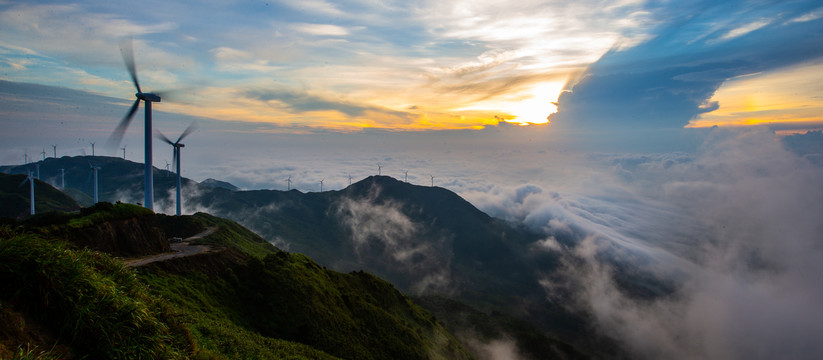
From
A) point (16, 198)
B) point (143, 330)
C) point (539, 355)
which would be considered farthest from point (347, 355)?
point (16, 198)

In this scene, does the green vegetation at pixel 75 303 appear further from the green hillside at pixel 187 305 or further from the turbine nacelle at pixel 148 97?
the turbine nacelle at pixel 148 97

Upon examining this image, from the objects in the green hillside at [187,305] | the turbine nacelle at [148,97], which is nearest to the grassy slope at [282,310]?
the green hillside at [187,305]

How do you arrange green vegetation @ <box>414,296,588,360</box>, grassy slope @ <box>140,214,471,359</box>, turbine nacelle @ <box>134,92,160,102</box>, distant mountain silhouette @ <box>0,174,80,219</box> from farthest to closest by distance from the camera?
distant mountain silhouette @ <box>0,174,80,219</box> < green vegetation @ <box>414,296,588,360</box> < turbine nacelle @ <box>134,92,160,102</box> < grassy slope @ <box>140,214,471,359</box>

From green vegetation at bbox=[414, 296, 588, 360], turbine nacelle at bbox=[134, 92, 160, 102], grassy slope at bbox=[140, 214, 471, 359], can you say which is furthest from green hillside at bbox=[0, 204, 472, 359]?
green vegetation at bbox=[414, 296, 588, 360]

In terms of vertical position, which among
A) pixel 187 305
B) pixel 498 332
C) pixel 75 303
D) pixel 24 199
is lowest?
pixel 498 332

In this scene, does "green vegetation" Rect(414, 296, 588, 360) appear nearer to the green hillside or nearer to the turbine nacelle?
the green hillside

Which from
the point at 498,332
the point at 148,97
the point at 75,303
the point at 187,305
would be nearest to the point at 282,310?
the point at 187,305

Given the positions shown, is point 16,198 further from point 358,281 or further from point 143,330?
point 143,330

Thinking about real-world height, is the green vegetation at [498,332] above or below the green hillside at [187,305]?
below

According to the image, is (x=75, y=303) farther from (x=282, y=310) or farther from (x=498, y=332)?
(x=498, y=332)
